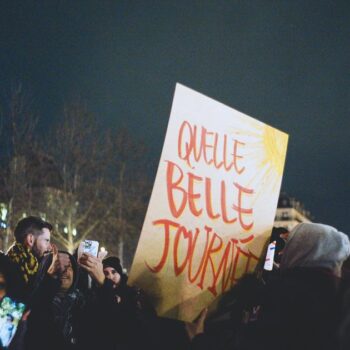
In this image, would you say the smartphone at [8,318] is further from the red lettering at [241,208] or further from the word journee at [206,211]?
the red lettering at [241,208]

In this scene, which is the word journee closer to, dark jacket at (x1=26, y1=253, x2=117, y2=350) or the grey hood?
the grey hood

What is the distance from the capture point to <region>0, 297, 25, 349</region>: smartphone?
2.80 m

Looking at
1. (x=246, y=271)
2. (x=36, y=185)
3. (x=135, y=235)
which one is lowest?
(x=135, y=235)

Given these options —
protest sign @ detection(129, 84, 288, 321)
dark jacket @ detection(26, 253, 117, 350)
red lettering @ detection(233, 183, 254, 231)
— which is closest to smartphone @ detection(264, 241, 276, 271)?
protest sign @ detection(129, 84, 288, 321)

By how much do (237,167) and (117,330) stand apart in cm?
134

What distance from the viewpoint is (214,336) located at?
9.42 ft

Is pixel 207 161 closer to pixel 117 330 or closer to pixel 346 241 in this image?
pixel 346 241

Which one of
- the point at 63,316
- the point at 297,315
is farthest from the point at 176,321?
the point at 297,315

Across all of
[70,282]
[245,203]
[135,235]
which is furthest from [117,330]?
[135,235]

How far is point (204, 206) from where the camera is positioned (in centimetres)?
296

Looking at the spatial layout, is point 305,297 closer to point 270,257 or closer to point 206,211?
point 206,211

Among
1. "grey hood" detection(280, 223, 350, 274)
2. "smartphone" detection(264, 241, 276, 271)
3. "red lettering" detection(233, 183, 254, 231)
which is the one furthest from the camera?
"smartphone" detection(264, 241, 276, 271)

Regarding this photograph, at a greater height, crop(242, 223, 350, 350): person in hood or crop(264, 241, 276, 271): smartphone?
crop(242, 223, 350, 350): person in hood

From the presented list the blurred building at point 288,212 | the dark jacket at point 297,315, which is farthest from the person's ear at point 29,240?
the blurred building at point 288,212
